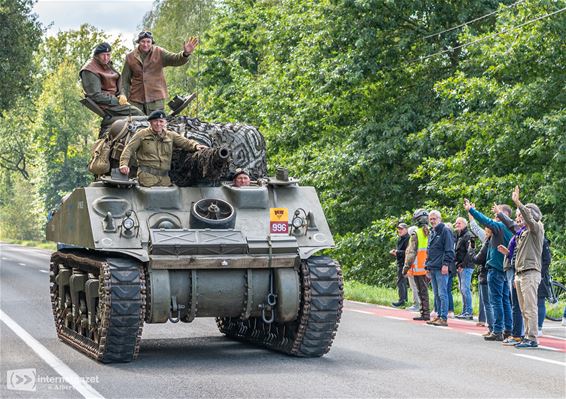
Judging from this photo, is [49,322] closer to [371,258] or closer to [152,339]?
[152,339]

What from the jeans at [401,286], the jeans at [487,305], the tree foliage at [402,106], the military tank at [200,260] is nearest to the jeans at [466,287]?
the jeans at [487,305]

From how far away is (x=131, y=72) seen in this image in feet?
53.9

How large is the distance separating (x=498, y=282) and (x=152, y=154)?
4.90 meters

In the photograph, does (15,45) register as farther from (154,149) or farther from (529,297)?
(529,297)

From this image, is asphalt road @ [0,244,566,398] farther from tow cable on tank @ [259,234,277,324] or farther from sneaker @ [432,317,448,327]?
tow cable on tank @ [259,234,277,324]

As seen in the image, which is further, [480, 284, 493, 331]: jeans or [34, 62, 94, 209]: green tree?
[34, 62, 94, 209]: green tree

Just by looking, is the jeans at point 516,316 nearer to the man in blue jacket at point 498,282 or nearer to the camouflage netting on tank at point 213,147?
the man in blue jacket at point 498,282

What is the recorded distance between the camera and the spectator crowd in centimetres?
1447

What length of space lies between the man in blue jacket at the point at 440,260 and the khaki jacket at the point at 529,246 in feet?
10.6

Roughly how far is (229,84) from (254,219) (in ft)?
108

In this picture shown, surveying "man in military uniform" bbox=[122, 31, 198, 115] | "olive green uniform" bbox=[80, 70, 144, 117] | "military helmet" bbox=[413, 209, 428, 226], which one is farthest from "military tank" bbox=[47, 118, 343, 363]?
"military helmet" bbox=[413, 209, 428, 226]

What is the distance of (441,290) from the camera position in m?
17.8

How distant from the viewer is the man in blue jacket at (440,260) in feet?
58.3

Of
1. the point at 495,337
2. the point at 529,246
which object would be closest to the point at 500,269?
the point at 495,337
